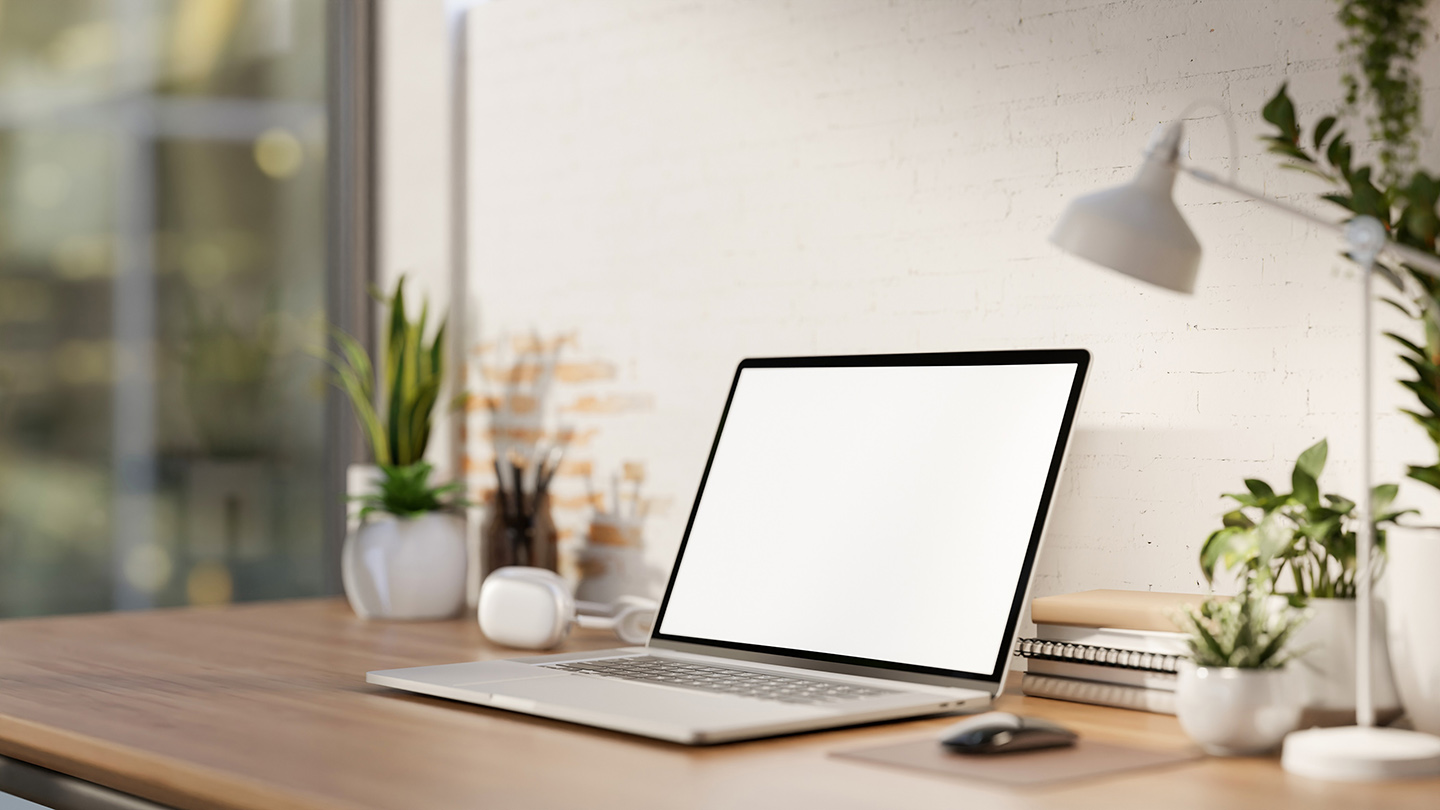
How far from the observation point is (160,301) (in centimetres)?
278

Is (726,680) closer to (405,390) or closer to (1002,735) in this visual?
(1002,735)

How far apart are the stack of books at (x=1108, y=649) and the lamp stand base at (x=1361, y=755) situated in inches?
10.4

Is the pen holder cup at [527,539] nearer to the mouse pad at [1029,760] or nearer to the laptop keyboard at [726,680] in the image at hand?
the laptop keyboard at [726,680]

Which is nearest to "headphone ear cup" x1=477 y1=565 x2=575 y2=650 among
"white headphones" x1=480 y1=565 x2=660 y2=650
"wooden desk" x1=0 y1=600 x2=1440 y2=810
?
"white headphones" x1=480 y1=565 x2=660 y2=650

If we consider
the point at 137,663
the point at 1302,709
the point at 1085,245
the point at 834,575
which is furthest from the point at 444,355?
the point at 1302,709

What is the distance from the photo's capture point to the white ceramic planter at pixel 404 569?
2.25 meters

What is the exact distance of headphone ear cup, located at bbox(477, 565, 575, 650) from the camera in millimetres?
1855

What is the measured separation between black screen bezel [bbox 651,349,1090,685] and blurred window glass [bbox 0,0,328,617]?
1311 millimetres

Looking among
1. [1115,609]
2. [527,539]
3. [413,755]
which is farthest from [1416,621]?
[527,539]

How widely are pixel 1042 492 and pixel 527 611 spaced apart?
706 millimetres

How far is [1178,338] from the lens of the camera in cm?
164

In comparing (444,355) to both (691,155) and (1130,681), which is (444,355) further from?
(1130,681)

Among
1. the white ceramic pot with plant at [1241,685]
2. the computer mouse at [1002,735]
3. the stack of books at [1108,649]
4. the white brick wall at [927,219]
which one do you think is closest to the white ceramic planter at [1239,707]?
the white ceramic pot with plant at [1241,685]

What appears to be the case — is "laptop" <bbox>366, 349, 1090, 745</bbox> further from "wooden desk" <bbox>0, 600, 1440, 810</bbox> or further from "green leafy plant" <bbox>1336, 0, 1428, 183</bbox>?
"green leafy plant" <bbox>1336, 0, 1428, 183</bbox>
